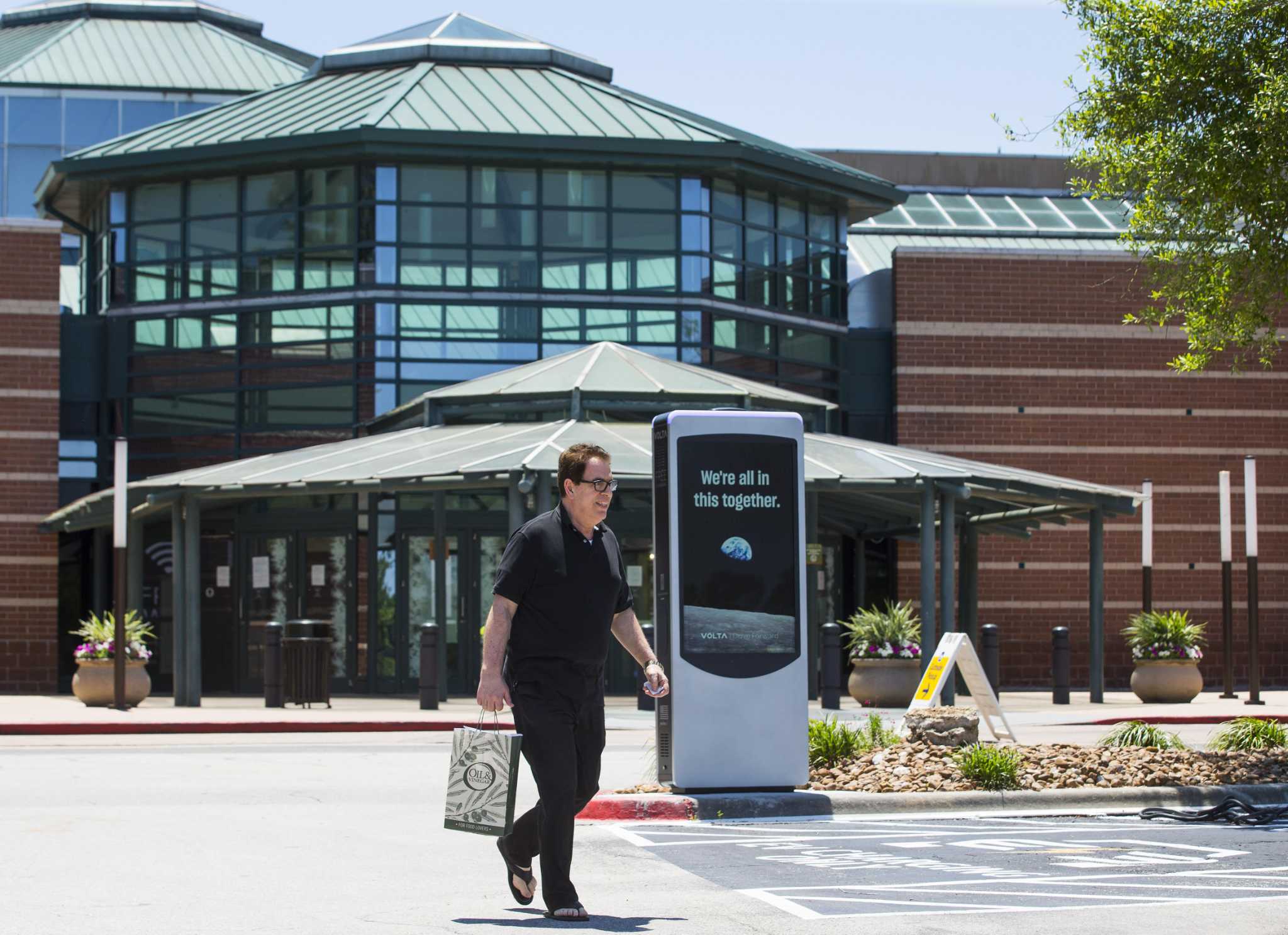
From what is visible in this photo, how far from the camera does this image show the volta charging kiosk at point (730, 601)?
1077cm

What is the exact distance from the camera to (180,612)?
2266 cm

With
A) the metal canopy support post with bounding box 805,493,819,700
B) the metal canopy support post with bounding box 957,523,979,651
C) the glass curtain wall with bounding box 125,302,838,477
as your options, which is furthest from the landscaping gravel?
the glass curtain wall with bounding box 125,302,838,477

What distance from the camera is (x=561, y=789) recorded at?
7.10 meters

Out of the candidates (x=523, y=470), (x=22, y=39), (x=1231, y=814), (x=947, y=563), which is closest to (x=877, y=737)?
(x=1231, y=814)

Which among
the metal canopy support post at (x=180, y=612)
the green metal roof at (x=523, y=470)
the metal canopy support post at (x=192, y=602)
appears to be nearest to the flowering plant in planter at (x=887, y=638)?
the green metal roof at (x=523, y=470)

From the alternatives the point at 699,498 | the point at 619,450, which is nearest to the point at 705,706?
the point at 699,498

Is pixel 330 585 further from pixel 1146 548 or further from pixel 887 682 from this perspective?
pixel 1146 548

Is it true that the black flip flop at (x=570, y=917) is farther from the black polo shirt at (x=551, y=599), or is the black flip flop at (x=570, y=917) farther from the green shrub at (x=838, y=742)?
the green shrub at (x=838, y=742)

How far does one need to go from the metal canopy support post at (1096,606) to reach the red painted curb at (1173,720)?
3.41m

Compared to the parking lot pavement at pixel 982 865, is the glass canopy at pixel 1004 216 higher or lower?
higher

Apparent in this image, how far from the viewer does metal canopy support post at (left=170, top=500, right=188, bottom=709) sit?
22250 mm

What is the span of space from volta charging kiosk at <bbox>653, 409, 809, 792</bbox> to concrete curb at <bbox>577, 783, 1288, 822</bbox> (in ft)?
0.82

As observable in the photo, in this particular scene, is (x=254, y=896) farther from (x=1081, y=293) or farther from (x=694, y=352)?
(x=1081, y=293)

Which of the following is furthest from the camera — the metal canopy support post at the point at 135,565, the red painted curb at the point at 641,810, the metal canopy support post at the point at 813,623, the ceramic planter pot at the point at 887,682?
the metal canopy support post at the point at 135,565
